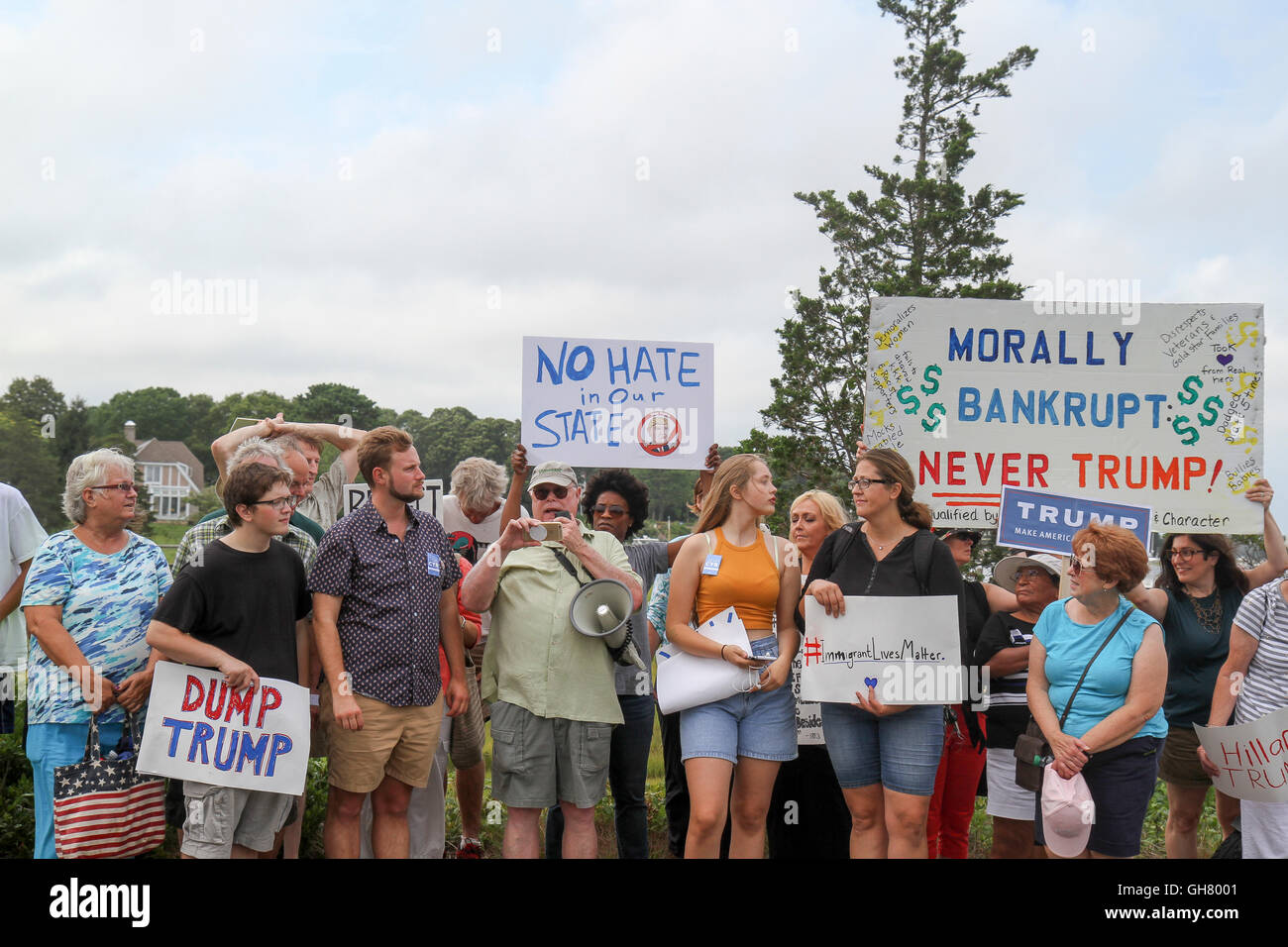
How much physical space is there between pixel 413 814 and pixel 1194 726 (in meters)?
4.03

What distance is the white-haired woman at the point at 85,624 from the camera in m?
4.62

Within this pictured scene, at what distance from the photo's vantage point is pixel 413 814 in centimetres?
575

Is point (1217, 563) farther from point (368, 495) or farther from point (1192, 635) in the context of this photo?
point (368, 495)

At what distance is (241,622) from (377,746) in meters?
0.82

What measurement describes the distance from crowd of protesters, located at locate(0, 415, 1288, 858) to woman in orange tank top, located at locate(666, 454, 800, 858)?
0.5 inches

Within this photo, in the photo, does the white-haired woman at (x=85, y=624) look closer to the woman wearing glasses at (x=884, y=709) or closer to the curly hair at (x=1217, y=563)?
the woman wearing glasses at (x=884, y=709)

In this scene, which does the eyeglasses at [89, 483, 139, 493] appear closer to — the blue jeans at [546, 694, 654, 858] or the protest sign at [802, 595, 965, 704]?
the blue jeans at [546, 694, 654, 858]

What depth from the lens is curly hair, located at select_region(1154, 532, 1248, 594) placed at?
5910 millimetres

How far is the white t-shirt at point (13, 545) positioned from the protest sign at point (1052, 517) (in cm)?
503

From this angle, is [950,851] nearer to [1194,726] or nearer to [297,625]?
[1194,726]

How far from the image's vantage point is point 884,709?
492 cm

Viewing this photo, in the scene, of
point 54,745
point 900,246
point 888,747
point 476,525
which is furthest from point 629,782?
point 900,246

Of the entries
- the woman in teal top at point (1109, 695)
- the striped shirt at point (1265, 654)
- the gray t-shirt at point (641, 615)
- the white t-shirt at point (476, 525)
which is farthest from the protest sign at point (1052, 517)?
the white t-shirt at point (476, 525)
